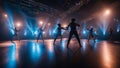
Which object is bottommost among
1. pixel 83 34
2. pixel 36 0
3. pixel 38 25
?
pixel 83 34

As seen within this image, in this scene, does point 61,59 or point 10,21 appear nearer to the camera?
point 61,59

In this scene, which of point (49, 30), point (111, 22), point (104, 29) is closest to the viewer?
point (111, 22)

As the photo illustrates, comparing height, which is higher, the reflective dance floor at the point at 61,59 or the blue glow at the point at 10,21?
the blue glow at the point at 10,21

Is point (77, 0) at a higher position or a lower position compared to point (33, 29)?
higher

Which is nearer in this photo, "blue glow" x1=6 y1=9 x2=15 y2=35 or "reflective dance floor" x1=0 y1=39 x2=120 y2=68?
"reflective dance floor" x1=0 y1=39 x2=120 y2=68

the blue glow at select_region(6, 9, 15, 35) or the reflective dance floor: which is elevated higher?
the blue glow at select_region(6, 9, 15, 35)

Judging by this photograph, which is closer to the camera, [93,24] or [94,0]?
[94,0]

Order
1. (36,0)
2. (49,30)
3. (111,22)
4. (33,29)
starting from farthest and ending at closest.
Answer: (49,30) < (33,29) < (111,22) < (36,0)

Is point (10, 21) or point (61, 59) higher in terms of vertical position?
point (10, 21)

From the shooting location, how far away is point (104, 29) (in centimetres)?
2330

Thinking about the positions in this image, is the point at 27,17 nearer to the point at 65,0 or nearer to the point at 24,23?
the point at 24,23

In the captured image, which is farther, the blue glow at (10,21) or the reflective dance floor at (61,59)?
the blue glow at (10,21)

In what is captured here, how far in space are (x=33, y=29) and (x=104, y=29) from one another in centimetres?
1580

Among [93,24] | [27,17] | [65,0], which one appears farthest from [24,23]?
[93,24]
